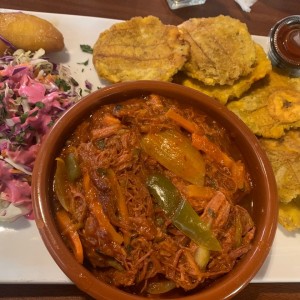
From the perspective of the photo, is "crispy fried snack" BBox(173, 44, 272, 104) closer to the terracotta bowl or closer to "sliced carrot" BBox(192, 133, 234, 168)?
the terracotta bowl

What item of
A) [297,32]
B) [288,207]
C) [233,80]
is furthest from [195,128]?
[297,32]

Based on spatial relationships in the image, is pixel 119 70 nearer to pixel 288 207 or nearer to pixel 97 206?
pixel 97 206

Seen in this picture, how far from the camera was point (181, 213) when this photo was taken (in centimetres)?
207

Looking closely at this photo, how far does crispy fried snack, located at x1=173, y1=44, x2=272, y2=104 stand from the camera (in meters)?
2.88

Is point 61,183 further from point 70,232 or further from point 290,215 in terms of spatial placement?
point 290,215

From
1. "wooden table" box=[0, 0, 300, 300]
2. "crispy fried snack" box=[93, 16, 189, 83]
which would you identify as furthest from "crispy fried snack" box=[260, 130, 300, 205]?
"crispy fried snack" box=[93, 16, 189, 83]

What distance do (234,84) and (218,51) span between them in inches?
10.1

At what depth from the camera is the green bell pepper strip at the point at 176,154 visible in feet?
7.13

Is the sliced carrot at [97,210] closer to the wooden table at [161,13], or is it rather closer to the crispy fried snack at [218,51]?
the wooden table at [161,13]

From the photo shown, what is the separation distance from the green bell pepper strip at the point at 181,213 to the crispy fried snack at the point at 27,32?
1.30m

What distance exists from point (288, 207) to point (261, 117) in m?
0.64

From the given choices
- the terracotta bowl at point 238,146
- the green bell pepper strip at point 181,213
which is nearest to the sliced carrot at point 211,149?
the terracotta bowl at point 238,146

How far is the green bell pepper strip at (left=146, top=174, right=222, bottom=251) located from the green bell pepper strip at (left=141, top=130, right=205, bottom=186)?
0.35ft

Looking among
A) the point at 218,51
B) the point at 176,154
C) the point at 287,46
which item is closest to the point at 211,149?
the point at 176,154
